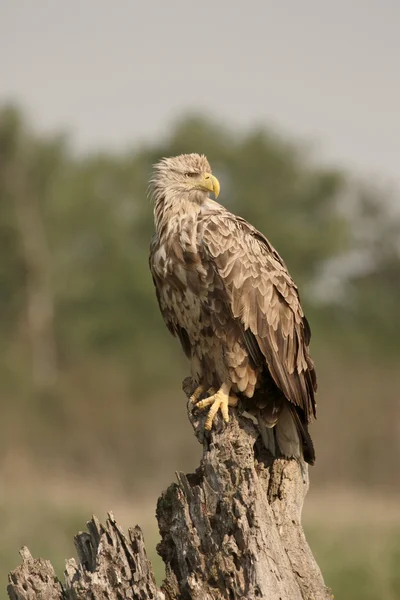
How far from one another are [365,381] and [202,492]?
24678 mm

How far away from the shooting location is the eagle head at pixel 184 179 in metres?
6.94

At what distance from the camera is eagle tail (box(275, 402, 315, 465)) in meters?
6.09

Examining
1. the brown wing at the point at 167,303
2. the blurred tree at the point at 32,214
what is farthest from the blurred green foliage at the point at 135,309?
the brown wing at the point at 167,303

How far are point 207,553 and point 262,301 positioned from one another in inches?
72.9

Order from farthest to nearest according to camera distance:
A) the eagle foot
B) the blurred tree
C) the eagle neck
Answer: the blurred tree → the eagle neck → the eagle foot

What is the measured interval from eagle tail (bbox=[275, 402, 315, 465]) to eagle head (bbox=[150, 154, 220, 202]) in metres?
1.54

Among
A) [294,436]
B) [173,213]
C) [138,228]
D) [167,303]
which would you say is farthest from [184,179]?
[138,228]

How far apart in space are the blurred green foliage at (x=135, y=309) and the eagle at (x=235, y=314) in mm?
17048

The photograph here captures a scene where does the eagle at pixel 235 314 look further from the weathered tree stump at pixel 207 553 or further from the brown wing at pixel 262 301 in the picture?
the weathered tree stump at pixel 207 553

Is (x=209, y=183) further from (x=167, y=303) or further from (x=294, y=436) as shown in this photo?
(x=294, y=436)

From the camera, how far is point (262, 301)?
6574 mm

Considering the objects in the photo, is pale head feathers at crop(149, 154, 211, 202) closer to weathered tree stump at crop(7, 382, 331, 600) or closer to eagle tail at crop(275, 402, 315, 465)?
eagle tail at crop(275, 402, 315, 465)

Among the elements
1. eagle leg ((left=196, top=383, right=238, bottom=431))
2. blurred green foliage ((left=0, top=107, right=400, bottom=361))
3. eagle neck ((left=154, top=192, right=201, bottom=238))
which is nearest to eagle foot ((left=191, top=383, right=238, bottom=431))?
eagle leg ((left=196, top=383, right=238, bottom=431))

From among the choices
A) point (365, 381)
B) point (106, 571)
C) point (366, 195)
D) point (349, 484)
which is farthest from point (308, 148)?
point (106, 571)
